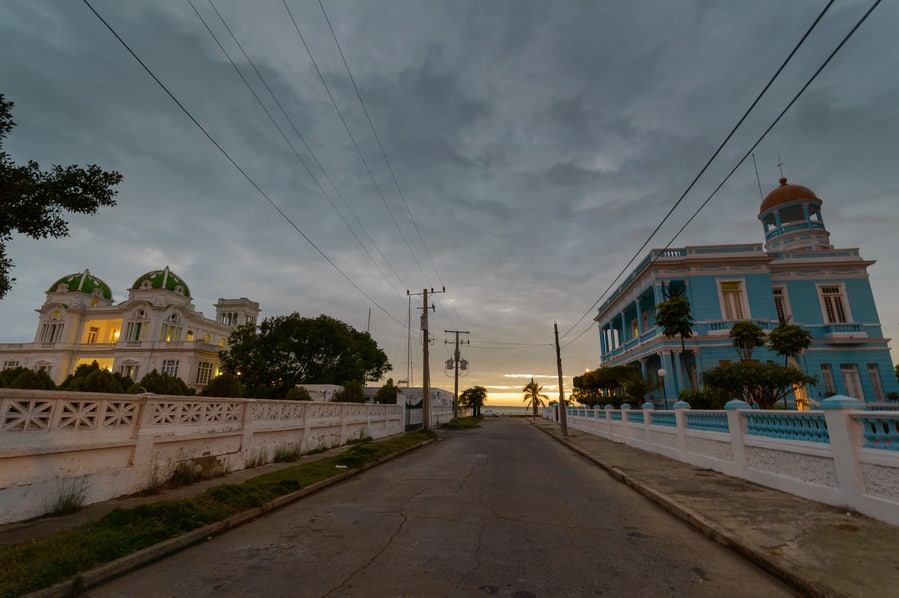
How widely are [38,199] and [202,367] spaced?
51.8 metres

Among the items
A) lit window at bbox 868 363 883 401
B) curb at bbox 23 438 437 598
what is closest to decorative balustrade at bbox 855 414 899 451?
curb at bbox 23 438 437 598

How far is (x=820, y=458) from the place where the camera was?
7.36 metres

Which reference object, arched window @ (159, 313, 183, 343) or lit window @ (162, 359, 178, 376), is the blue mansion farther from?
arched window @ (159, 313, 183, 343)

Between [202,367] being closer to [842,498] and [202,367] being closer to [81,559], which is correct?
[81,559]

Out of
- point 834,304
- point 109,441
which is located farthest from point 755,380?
A: point 109,441

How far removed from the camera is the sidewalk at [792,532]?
4.09 meters

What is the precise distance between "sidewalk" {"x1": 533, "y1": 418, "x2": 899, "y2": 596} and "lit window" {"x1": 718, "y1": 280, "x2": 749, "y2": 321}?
20.4 metres

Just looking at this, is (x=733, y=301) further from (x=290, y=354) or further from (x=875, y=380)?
(x=290, y=354)

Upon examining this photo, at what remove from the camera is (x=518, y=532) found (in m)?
5.92

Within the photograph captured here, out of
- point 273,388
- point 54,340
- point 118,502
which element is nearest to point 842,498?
point 118,502

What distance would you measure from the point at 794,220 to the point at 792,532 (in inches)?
1463

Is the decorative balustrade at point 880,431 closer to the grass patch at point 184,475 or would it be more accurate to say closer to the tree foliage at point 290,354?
the grass patch at point 184,475

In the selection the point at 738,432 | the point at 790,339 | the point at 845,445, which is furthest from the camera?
the point at 790,339

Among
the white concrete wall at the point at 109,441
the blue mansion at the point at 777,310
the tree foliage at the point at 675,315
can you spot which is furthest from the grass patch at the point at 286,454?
the blue mansion at the point at 777,310
